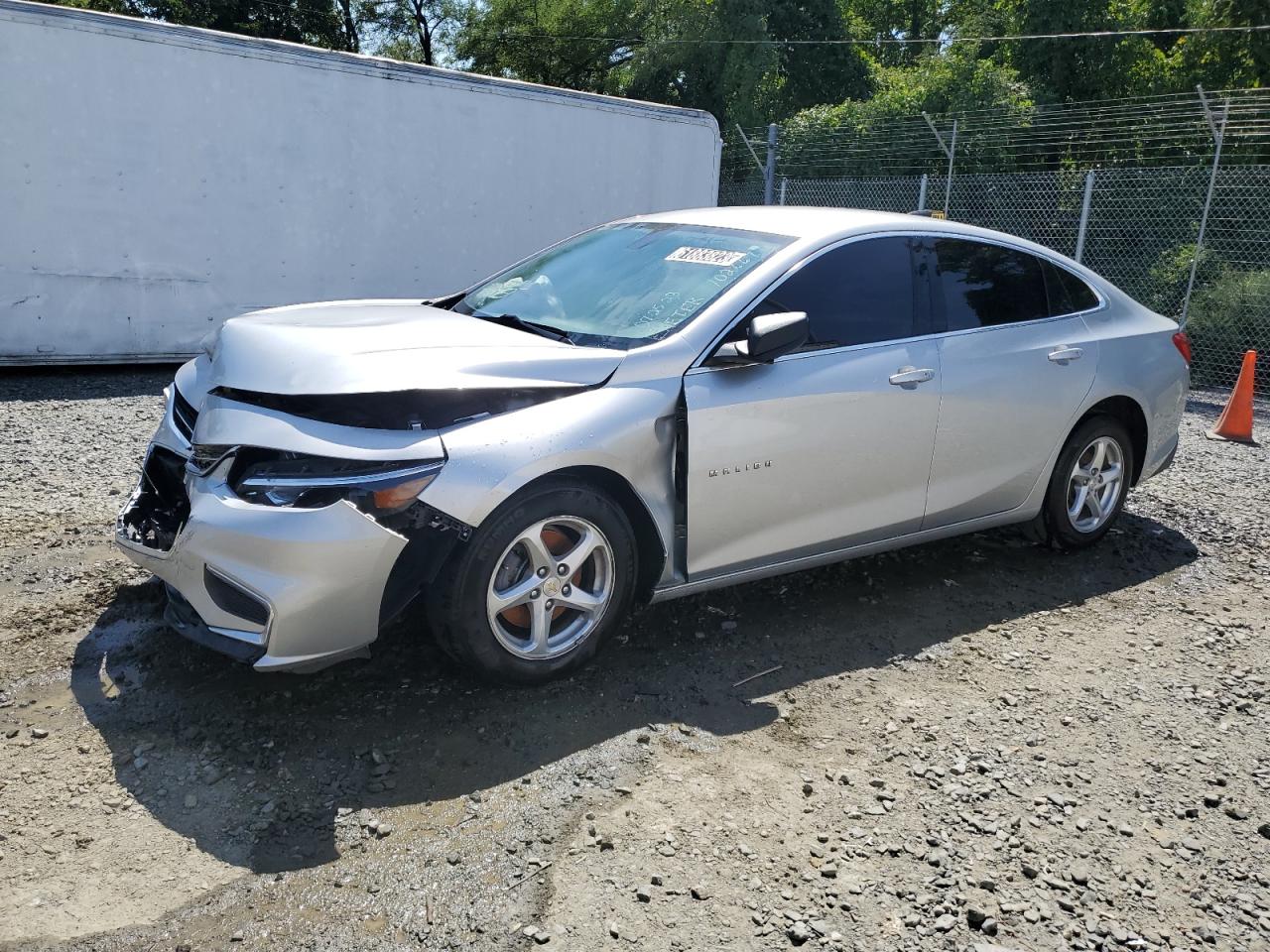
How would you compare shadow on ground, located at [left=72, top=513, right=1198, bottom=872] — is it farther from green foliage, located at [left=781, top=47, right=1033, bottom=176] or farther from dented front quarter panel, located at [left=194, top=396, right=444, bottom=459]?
green foliage, located at [left=781, top=47, right=1033, bottom=176]

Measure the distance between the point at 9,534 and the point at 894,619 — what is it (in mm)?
4019

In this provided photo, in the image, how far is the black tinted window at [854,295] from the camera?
13.5ft

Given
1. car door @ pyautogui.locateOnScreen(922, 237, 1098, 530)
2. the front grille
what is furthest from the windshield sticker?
the front grille

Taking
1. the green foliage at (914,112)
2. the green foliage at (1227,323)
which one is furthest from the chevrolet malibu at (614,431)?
the green foliage at (914,112)

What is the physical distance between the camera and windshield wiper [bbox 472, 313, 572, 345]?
3.97 m

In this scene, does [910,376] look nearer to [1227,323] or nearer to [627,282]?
[627,282]

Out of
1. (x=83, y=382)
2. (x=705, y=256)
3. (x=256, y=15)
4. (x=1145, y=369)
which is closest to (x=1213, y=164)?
(x=1145, y=369)

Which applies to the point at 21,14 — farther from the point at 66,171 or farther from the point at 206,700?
the point at 206,700

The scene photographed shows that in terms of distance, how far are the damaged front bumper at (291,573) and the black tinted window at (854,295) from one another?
1.71 metres

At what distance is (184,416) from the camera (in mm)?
3936

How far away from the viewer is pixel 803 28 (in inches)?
1141

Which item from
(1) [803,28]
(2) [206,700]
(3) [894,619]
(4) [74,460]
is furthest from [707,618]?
(1) [803,28]

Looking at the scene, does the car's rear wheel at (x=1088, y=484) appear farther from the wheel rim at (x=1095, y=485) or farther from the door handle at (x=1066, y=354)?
the door handle at (x=1066, y=354)

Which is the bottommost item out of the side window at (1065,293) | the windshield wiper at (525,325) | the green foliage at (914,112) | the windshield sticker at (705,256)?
the windshield wiper at (525,325)
